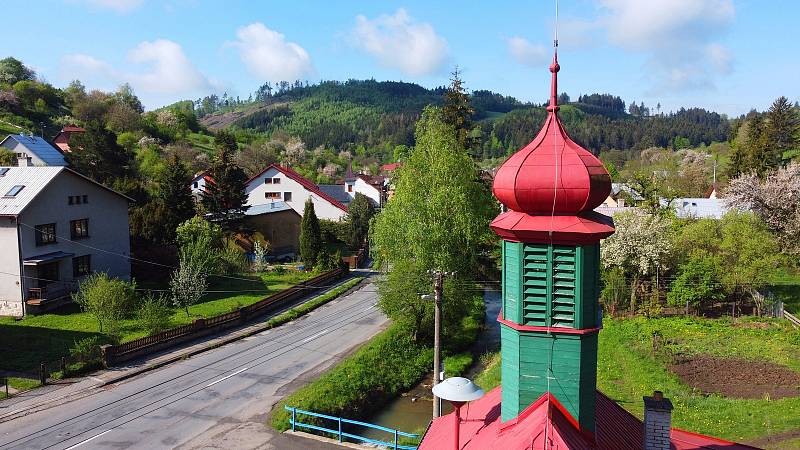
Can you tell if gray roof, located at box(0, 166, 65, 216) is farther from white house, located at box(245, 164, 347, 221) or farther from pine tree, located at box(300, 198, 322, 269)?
white house, located at box(245, 164, 347, 221)

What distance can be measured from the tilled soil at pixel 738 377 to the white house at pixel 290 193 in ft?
125

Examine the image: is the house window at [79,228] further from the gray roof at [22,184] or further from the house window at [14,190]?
the house window at [14,190]

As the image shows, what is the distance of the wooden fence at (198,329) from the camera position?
77.7ft

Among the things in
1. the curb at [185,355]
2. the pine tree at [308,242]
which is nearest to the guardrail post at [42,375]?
the curb at [185,355]

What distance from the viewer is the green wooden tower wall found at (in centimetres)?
778

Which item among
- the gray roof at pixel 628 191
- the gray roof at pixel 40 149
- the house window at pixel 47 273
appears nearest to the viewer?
the house window at pixel 47 273

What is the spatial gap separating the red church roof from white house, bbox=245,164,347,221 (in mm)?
49189

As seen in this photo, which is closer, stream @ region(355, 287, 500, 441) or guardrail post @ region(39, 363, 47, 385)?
stream @ region(355, 287, 500, 441)

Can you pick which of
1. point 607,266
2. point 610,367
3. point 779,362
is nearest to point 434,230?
point 610,367

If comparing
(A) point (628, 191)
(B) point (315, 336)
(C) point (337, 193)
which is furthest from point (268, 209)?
(A) point (628, 191)

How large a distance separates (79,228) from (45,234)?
2.53 m

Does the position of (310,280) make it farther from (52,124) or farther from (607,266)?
(52,124)

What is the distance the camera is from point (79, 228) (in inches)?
1297

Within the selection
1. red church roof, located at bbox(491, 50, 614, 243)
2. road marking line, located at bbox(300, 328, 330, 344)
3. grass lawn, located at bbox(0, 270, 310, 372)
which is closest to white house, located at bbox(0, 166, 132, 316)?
grass lawn, located at bbox(0, 270, 310, 372)
